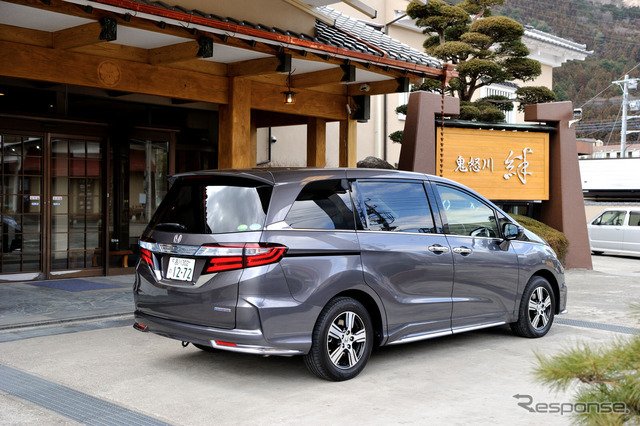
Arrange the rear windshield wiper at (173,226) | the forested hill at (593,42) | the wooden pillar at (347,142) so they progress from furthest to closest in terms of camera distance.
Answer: the forested hill at (593,42) → the wooden pillar at (347,142) → the rear windshield wiper at (173,226)

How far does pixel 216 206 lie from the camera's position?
216 inches

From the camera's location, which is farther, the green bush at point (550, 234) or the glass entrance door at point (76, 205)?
the green bush at point (550, 234)

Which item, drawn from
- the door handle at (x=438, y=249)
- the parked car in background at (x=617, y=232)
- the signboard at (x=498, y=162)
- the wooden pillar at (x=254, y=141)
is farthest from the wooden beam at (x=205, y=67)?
the parked car in background at (x=617, y=232)

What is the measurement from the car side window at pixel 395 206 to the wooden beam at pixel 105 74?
17.6 ft

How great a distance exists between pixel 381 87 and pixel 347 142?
1612 millimetres

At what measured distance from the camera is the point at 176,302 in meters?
5.43

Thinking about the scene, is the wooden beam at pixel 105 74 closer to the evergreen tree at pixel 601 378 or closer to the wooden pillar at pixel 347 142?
the wooden pillar at pixel 347 142

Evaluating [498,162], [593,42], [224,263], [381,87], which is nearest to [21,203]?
[381,87]

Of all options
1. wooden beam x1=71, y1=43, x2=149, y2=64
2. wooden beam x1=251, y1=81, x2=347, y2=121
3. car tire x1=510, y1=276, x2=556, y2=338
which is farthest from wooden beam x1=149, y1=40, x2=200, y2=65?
car tire x1=510, y1=276, x2=556, y2=338

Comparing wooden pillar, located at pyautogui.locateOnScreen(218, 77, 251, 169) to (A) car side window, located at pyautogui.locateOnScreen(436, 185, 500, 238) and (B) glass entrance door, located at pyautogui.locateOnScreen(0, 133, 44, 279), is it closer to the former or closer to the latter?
(B) glass entrance door, located at pyautogui.locateOnScreen(0, 133, 44, 279)

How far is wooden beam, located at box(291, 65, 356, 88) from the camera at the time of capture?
10987 mm

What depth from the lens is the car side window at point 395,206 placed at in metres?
6.00

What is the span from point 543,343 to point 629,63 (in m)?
68.4

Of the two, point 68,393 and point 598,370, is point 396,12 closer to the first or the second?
point 68,393
